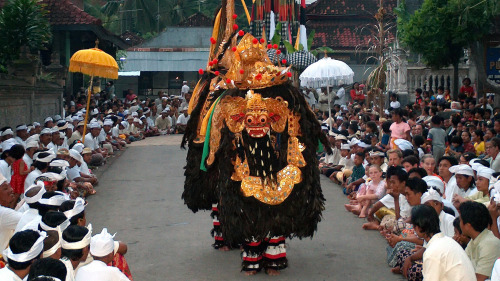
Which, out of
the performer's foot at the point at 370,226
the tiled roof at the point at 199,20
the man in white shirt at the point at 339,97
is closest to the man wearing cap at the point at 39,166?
the performer's foot at the point at 370,226

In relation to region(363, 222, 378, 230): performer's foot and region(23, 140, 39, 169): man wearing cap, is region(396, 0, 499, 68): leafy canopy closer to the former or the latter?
region(363, 222, 378, 230): performer's foot

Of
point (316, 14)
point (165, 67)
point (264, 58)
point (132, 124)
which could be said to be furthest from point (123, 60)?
point (264, 58)

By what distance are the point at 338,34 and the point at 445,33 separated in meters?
16.4

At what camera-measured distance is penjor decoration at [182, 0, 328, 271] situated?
318 inches

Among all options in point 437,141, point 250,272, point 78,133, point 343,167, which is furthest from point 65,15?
point 250,272

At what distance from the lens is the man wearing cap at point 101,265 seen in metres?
5.62

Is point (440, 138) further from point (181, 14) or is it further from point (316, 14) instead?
point (181, 14)

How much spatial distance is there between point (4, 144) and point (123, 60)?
2456 centimetres

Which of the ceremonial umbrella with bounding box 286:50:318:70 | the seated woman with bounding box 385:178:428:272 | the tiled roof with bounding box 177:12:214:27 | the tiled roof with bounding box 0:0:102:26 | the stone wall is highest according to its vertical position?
the tiled roof with bounding box 177:12:214:27

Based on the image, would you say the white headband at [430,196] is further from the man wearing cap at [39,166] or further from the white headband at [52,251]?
the man wearing cap at [39,166]

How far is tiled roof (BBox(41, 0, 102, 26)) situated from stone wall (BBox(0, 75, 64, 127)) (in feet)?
8.57

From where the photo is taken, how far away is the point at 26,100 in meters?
17.6

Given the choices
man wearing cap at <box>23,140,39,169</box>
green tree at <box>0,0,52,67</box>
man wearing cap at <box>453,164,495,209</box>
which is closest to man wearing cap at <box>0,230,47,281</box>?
man wearing cap at <box>453,164,495,209</box>

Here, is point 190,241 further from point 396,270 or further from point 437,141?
point 437,141
